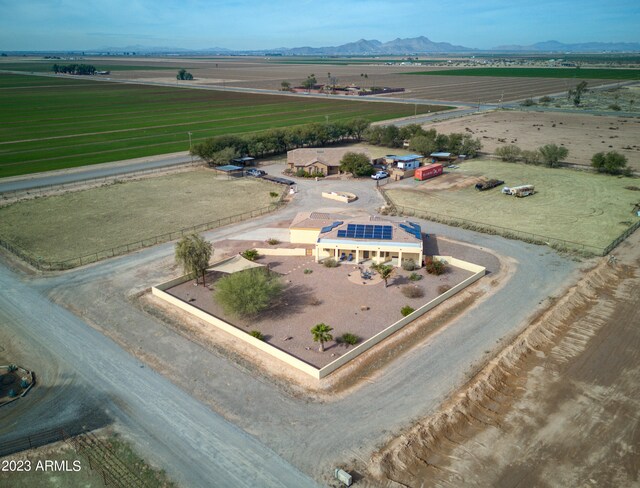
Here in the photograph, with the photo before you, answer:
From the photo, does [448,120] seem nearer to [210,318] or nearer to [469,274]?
[469,274]

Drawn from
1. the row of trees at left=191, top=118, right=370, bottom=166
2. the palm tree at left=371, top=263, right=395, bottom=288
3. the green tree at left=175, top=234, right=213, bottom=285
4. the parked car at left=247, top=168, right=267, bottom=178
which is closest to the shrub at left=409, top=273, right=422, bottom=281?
the palm tree at left=371, top=263, right=395, bottom=288

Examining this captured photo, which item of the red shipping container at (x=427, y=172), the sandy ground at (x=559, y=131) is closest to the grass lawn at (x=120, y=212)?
the red shipping container at (x=427, y=172)

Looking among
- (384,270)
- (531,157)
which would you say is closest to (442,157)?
(531,157)

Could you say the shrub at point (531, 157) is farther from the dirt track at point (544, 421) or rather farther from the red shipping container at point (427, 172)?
the dirt track at point (544, 421)

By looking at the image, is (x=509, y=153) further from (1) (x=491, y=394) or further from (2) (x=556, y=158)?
(1) (x=491, y=394)

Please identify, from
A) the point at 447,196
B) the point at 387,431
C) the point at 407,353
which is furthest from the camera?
the point at 447,196

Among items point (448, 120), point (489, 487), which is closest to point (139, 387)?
point (489, 487)
